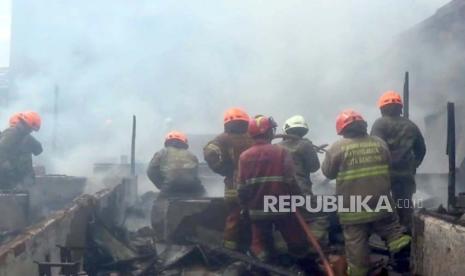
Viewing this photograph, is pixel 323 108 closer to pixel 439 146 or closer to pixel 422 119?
pixel 422 119

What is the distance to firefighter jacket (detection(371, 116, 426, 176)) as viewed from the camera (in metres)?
6.45

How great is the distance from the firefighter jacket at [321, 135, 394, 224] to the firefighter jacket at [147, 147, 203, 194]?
3.08 metres

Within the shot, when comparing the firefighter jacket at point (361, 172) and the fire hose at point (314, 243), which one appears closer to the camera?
the firefighter jacket at point (361, 172)

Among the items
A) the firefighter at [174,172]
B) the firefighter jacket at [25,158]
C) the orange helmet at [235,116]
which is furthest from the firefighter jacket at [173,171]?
the firefighter jacket at [25,158]

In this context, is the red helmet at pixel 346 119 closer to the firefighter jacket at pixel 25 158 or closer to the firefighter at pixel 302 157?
the firefighter at pixel 302 157

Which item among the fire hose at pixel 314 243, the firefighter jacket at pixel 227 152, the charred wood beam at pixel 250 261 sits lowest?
the charred wood beam at pixel 250 261

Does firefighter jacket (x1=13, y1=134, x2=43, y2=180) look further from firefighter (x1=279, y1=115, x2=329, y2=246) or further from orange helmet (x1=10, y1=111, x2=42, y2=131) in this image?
firefighter (x1=279, y1=115, x2=329, y2=246)

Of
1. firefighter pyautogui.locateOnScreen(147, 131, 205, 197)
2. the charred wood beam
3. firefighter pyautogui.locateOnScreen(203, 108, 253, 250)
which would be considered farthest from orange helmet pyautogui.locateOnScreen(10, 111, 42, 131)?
the charred wood beam

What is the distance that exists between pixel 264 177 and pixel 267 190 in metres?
0.12

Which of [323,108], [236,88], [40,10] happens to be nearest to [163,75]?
[236,88]

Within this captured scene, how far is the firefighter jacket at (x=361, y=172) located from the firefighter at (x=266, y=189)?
18.4 inches

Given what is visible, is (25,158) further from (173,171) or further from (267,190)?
(267,190)

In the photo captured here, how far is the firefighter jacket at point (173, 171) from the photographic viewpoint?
26.6 feet

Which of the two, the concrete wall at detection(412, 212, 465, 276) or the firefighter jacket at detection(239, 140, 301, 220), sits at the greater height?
the firefighter jacket at detection(239, 140, 301, 220)
